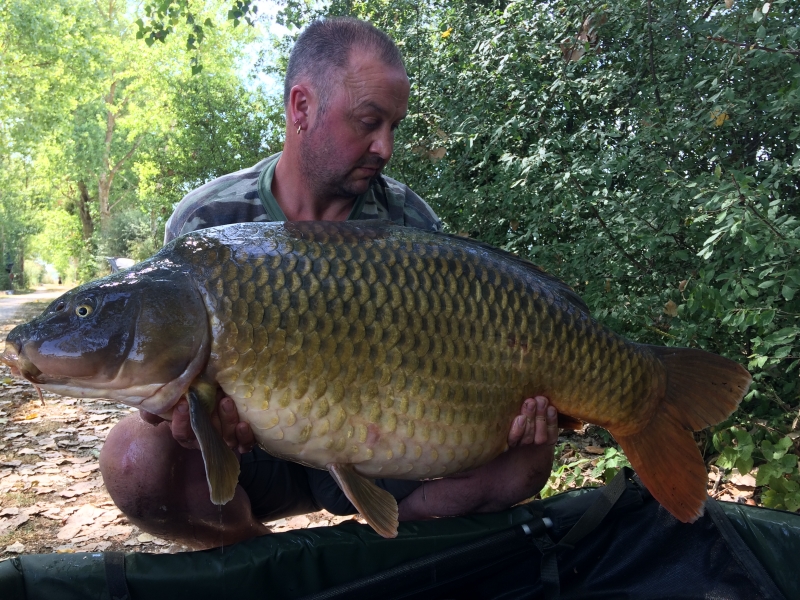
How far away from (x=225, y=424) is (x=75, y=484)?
65.7 inches

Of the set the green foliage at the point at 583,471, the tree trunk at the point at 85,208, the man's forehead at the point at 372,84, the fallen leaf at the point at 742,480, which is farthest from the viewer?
the tree trunk at the point at 85,208

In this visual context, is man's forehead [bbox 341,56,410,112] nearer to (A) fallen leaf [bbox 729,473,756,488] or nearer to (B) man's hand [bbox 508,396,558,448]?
(B) man's hand [bbox 508,396,558,448]

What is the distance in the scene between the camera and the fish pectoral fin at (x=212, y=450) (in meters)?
1.05

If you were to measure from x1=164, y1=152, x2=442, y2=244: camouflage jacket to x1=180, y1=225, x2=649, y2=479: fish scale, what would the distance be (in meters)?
0.51

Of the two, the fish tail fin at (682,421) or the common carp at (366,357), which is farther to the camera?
the fish tail fin at (682,421)

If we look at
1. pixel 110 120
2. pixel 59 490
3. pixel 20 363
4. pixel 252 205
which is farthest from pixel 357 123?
pixel 110 120

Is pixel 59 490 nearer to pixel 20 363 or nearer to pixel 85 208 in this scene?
pixel 20 363

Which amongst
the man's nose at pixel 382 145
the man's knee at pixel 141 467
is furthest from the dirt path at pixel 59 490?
the man's nose at pixel 382 145

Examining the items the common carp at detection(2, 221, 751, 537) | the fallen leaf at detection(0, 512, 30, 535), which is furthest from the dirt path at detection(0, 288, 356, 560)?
the common carp at detection(2, 221, 751, 537)

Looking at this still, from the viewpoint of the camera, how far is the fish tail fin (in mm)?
1301

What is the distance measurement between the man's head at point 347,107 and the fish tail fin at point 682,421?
797 millimetres

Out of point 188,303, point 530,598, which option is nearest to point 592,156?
point 530,598

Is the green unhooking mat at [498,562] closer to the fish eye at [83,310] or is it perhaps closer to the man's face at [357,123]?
the fish eye at [83,310]

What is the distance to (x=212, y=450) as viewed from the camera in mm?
1061
